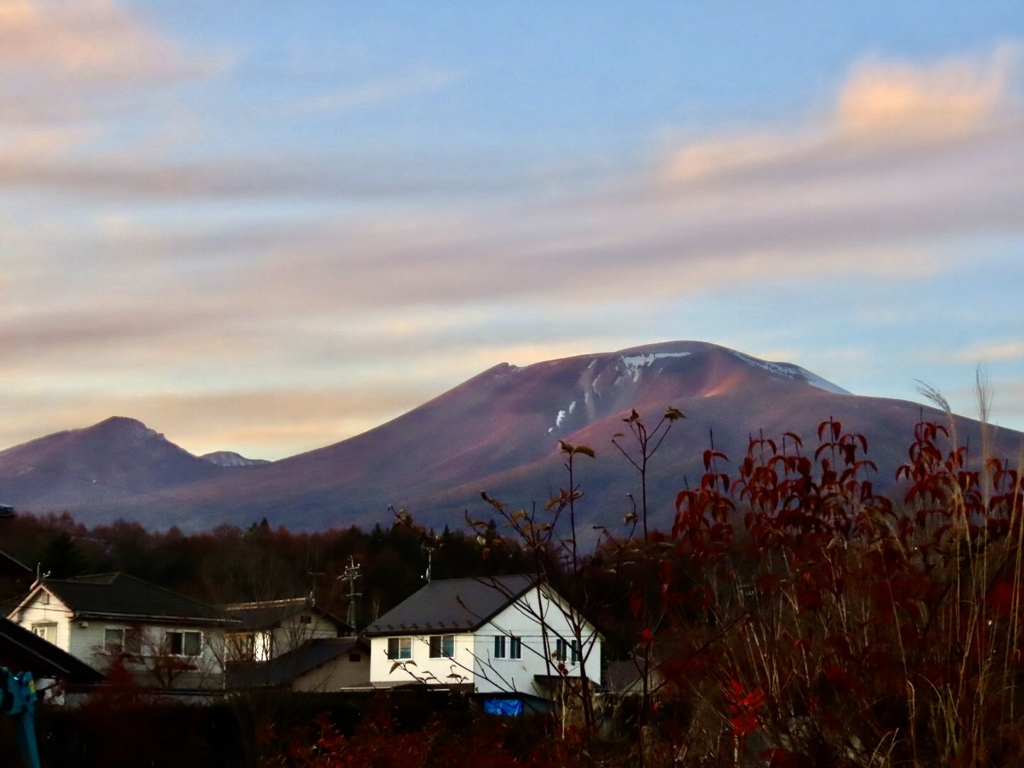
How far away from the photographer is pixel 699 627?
6.77 m

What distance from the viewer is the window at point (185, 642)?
129ft

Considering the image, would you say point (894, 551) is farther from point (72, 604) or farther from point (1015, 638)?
point (72, 604)

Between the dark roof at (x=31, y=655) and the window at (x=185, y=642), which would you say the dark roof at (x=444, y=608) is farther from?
the dark roof at (x=31, y=655)

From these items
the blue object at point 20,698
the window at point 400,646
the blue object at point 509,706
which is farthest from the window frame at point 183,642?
the blue object at point 20,698

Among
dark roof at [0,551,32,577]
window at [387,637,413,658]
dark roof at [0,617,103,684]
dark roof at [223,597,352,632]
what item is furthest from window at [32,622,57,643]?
dark roof at [0,551,32,577]

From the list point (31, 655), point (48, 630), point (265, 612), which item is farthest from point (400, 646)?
point (31, 655)

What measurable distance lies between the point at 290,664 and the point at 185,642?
24.5 ft

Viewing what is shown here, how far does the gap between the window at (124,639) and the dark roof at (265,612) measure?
2723mm

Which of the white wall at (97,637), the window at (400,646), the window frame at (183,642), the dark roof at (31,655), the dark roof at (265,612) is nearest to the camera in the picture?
the dark roof at (31,655)

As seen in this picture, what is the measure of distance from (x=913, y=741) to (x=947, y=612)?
70 centimetres

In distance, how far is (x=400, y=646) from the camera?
4047 cm

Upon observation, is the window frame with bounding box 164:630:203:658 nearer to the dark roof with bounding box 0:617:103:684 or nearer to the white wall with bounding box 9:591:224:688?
the white wall with bounding box 9:591:224:688

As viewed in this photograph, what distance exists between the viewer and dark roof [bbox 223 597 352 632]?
3441 centimetres

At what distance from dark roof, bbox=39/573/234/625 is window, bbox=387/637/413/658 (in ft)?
17.9
